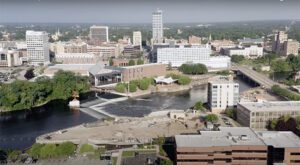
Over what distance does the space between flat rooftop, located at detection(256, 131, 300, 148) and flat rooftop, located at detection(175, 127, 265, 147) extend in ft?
0.42

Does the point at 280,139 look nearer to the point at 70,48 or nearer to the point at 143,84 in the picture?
the point at 143,84

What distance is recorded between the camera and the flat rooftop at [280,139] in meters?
4.89

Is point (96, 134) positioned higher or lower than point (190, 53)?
lower

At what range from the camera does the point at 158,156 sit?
17.8 feet

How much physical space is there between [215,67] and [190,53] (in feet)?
3.75

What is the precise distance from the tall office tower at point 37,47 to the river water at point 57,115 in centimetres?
680

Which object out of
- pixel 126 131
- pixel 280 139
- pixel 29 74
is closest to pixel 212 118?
pixel 126 131

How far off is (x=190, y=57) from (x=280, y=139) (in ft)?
34.0

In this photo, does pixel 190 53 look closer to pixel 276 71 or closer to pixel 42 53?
pixel 276 71

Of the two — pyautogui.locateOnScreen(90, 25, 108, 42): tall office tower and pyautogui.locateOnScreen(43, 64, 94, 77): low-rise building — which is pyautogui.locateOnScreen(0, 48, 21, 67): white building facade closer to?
pyautogui.locateOnScreen(43, 64, 94, 77): low-rise building

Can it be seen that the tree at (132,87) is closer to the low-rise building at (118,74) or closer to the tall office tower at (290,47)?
the low-rise building at (118,74)

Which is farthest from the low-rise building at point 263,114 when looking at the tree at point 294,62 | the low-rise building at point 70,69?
the tree at point 294,62

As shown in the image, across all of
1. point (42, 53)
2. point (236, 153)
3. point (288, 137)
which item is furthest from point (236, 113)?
point (42, 53)

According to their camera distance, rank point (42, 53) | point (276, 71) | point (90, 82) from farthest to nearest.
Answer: point (42, 53) < point (276, 71) < point (90, 82)
